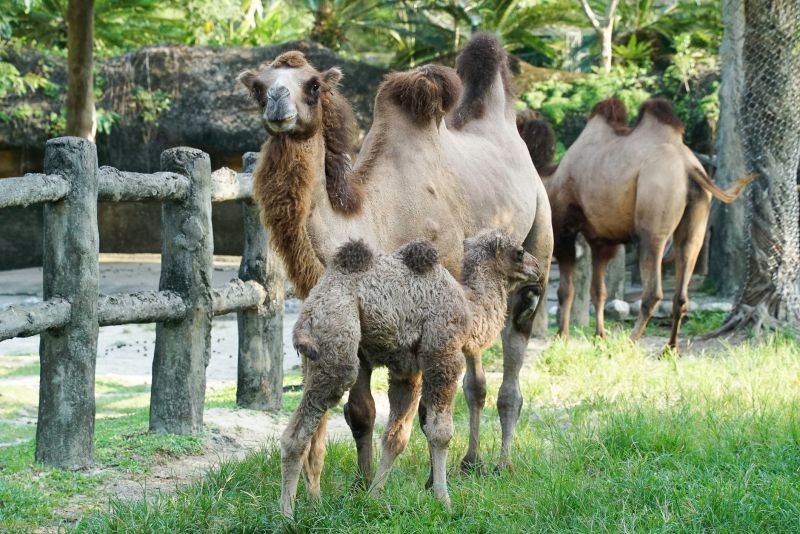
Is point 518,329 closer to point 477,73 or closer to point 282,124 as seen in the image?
point 477,73

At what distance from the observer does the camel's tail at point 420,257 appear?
15.1ft

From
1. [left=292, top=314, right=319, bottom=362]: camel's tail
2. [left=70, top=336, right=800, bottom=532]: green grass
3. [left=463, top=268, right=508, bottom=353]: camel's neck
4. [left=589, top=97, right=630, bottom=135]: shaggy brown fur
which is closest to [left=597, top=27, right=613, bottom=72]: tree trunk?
[left=589, top=97, right=630, bottom=135]: shaggy brown fur

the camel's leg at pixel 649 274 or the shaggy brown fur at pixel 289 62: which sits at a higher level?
the shaggy brown fur at pixel 289 62

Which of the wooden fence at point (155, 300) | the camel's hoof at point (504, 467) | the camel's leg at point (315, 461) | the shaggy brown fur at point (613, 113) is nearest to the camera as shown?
the camel's leg at point (315, 461)

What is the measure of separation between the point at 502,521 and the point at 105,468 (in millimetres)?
2462

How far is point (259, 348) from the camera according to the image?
767 cm

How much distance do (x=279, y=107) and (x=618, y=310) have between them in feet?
31.8

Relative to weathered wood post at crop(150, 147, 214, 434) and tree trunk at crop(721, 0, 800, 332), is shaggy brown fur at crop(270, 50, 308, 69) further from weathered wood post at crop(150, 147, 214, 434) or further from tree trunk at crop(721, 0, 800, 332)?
tree trunk at crop(721, 0, 800, 332)

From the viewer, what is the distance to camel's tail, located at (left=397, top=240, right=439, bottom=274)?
4.59m

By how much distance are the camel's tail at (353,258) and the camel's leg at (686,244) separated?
6799 mm

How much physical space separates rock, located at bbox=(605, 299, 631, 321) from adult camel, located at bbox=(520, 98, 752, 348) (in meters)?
2.05

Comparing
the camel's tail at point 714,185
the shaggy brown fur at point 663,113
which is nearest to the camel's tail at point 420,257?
the camel's tail at point 714,185

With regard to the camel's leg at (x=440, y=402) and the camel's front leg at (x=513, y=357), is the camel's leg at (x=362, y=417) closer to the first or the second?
the camel's leg at (x=440, y=402)

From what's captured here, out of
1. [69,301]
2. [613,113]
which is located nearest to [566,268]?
[613,113]
